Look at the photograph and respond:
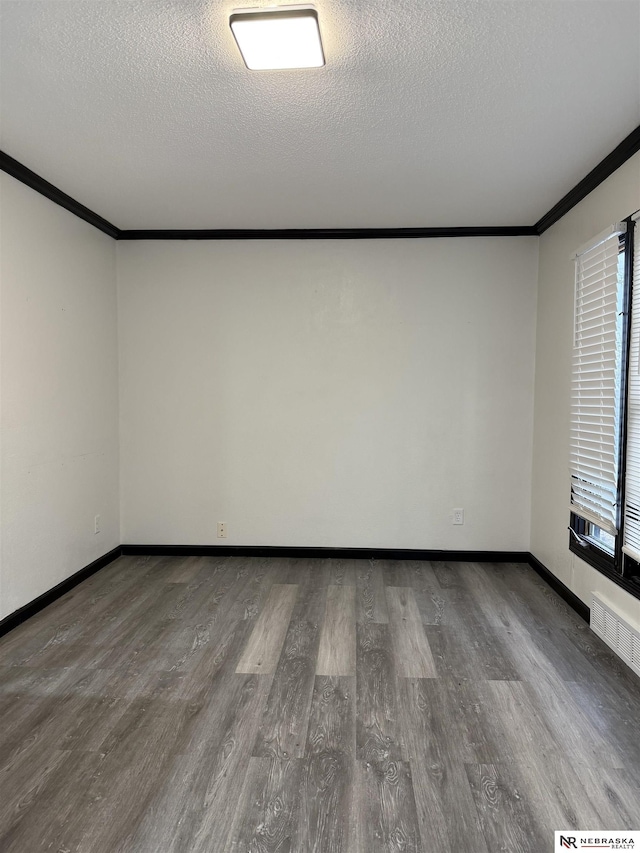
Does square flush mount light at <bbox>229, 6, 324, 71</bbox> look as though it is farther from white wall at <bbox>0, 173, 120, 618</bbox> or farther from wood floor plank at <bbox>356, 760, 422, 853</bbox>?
wood floor plank at <bbox>356, 760, 422, 853</bbox>

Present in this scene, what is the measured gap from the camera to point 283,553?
4762 millimetres

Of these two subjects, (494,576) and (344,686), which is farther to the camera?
(494,576)

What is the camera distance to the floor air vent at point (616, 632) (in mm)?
2757

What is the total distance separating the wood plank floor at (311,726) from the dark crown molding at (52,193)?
8.51ft

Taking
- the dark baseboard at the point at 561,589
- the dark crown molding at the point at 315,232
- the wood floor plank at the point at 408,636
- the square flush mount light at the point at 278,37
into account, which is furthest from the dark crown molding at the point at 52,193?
the dark baseboard at the point at 561,589

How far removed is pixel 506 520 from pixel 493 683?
2.14 metres


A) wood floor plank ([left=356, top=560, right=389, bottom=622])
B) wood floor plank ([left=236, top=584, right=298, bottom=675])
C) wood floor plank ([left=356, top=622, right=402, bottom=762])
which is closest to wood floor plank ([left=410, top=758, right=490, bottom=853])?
wood floor plank ([left=356, top=622, right=402, bottom=762])

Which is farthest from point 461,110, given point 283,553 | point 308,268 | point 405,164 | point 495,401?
point 283,553

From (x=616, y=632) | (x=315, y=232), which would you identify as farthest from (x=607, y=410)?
(x=315, y=232)

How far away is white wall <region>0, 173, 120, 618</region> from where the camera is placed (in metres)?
3.29

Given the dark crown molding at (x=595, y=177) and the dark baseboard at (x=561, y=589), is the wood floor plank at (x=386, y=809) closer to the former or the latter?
the dark baseboard at (x=561, y=589)

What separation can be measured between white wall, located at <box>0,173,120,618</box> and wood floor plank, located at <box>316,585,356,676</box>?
71.5 inches

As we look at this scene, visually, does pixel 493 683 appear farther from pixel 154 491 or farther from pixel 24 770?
pixel 154 491

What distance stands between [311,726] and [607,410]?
2.28 m
